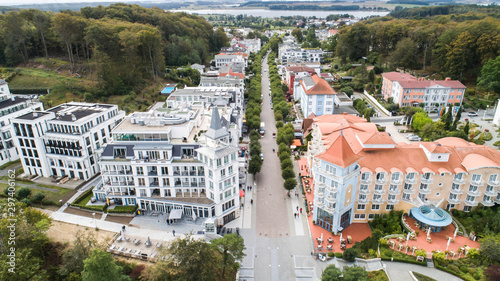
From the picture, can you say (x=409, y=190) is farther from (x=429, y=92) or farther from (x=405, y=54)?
(x=405, y=54)

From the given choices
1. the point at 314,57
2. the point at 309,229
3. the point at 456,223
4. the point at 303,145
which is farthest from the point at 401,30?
the point at 309,229

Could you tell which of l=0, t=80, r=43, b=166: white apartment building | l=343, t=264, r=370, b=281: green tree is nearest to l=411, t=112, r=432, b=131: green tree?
→ l=343, t=264, r=370, b=281: green tree

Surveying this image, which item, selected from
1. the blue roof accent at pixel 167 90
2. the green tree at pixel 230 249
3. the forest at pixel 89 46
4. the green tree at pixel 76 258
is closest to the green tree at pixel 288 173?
the green tree at pixel 230 249

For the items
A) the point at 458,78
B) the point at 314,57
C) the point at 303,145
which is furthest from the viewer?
the point at 314,57

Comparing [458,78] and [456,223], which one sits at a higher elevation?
[458,78]

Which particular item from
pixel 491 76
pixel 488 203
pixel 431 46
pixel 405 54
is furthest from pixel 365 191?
pixel 431 46

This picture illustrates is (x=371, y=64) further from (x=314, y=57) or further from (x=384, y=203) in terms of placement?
(x=384, y=203)
